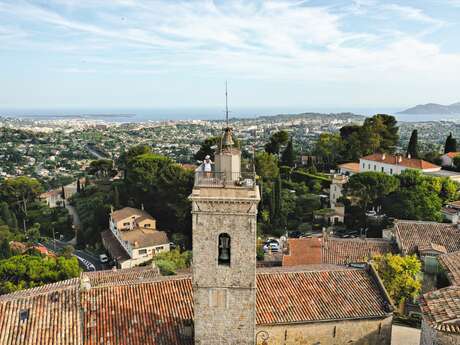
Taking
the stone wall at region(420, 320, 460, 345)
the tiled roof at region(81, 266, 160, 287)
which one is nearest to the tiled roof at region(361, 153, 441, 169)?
the tiled roof at region(81, 266, 160, 287)

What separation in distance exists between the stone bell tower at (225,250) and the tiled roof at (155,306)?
1700mm

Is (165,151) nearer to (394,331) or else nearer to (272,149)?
(272,149)

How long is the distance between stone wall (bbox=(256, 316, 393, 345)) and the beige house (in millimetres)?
24199

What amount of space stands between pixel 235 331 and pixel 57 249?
127 feet

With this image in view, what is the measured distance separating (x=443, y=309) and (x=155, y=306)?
1034cm

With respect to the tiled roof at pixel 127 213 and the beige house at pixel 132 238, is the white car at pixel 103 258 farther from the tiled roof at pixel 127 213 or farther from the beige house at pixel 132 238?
the tiled roof at pixel 127 213

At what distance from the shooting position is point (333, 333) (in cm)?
1745

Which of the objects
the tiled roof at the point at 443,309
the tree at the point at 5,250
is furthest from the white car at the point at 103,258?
the tiled roof at the point at 443,309

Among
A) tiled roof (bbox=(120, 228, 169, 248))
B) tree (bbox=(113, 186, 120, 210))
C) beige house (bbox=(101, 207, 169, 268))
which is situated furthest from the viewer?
tree (bbox=(113, 186, 120, 210))

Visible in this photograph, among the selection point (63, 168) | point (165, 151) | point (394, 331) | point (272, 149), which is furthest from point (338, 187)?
point (63, 168)

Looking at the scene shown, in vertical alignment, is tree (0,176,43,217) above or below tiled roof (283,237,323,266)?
below

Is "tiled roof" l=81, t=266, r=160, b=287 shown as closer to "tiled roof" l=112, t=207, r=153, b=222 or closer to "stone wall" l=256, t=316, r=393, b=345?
"stone wall" l=256, t=316, r=393, b=345

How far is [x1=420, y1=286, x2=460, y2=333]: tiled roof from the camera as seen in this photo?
44.2 feet

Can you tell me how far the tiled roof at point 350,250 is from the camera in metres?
27.1
